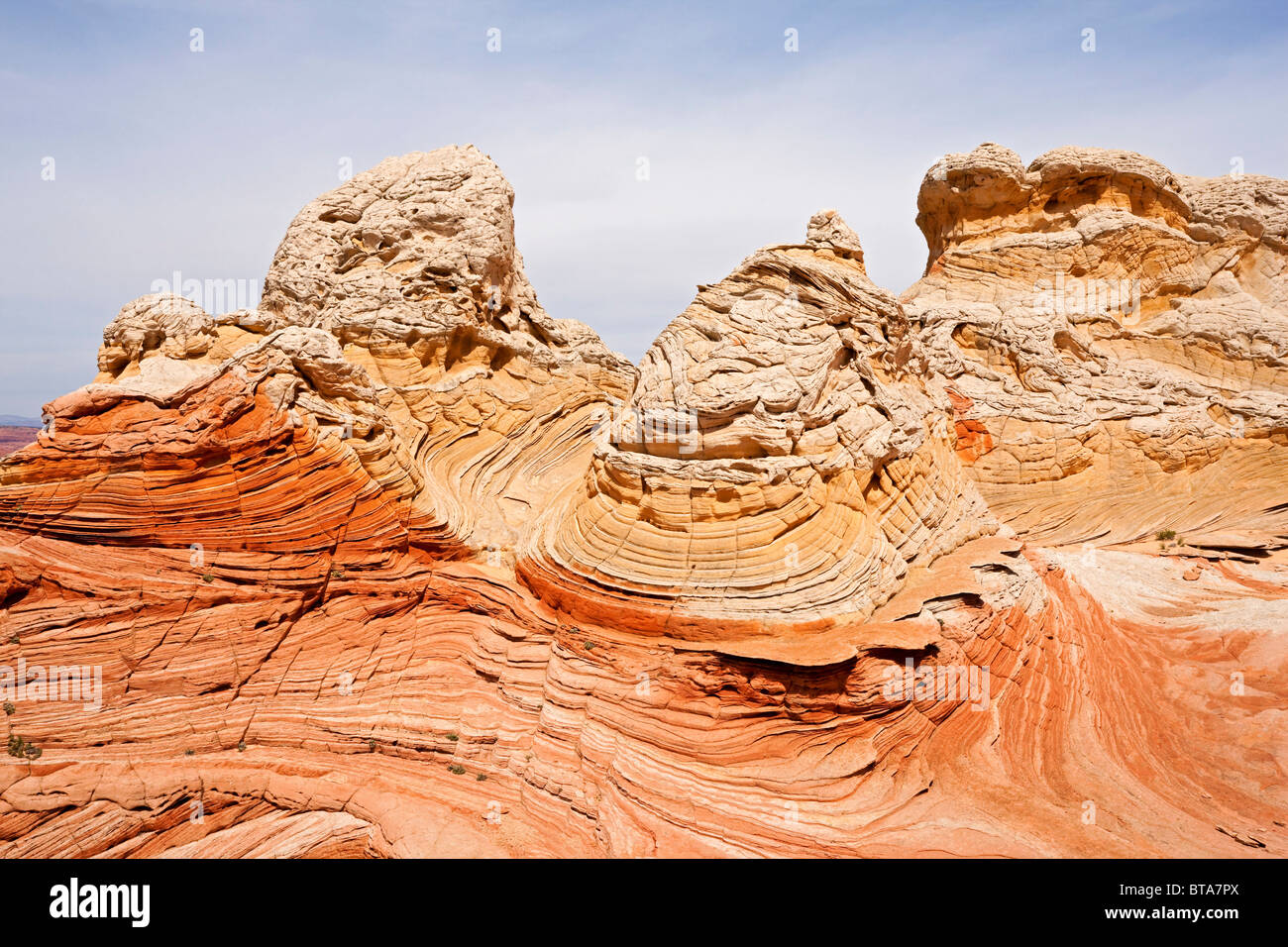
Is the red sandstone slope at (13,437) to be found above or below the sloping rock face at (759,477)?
below

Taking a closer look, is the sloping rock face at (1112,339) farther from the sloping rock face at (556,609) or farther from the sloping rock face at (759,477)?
the sloping rock face at (759,477)

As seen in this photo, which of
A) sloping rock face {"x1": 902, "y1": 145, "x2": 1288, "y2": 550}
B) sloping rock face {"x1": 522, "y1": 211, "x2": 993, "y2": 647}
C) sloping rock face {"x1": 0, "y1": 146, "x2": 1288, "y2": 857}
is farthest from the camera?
sloping rock face {"x1": 902, "y1": 145, "x2": 1288, "y2": 550}

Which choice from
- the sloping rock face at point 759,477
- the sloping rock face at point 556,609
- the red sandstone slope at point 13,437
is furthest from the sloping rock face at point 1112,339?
the red sandstone slope at point 13,437

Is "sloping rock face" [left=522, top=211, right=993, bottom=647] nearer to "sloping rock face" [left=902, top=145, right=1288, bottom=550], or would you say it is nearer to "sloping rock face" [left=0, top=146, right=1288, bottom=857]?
"sloping rock face" [left=0, top=146, right=1288, bottom=857]

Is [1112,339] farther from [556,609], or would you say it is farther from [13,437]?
[13,437]

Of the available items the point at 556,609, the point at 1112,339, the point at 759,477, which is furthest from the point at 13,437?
the point at 1112,339

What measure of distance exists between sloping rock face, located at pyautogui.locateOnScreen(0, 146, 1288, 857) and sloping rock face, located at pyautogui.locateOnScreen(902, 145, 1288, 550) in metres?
4.44

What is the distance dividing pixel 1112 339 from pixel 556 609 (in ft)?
56.8

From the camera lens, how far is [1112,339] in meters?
19.2

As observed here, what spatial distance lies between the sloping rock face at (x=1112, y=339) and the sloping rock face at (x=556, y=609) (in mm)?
4439

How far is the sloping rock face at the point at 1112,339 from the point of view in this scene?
16797 mm

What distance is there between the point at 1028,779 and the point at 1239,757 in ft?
7.68

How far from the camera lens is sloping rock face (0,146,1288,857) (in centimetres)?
677

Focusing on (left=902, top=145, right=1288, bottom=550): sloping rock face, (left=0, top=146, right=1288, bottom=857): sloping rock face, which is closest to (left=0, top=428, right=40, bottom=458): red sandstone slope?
(left=0, top=146, right=1288, bottom=857): sloping rock face
